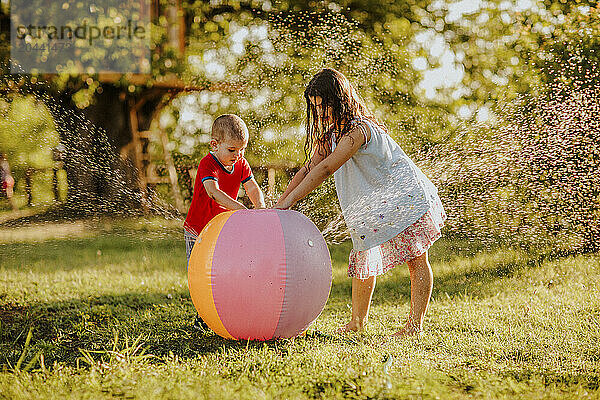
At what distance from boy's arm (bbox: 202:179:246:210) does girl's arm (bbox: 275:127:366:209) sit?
0.29 meters

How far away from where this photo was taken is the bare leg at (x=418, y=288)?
375cm

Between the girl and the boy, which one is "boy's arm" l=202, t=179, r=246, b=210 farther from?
the girl

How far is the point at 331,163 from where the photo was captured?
3594 millimetres

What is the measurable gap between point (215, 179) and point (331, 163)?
709mm

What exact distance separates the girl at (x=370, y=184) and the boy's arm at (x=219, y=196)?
0.96 ft

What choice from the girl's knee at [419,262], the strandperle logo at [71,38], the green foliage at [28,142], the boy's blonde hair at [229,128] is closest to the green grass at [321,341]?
the girl's knee at [419,262]

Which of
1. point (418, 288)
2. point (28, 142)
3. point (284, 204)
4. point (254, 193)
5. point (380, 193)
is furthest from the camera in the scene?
point (28, 142)

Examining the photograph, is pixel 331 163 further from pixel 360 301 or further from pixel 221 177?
pixel 360 301

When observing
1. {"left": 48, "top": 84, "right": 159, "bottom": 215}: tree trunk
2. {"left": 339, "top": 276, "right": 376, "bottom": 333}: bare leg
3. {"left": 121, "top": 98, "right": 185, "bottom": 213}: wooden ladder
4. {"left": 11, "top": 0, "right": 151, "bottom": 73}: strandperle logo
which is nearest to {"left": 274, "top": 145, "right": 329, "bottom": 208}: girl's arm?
{"left": 339, "top": 276, "right": 376, "bottom": 333}: bare leg

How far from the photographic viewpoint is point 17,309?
4.74 m

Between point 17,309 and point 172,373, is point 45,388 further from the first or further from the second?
point 17,309

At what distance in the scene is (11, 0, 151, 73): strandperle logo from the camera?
27.4ft

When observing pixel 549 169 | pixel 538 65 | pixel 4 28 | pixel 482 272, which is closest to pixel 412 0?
pixel 538 65

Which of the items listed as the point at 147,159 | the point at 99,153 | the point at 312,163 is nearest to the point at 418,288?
the point at 312,163
